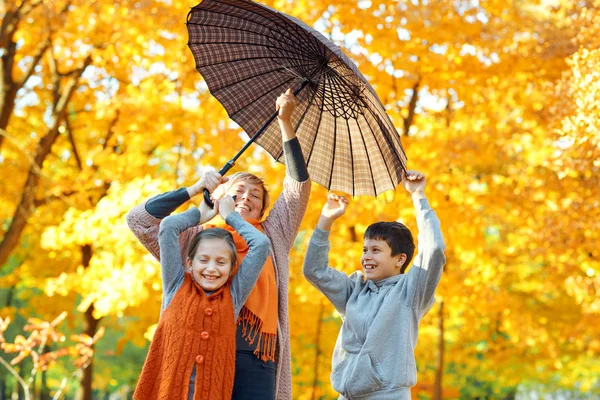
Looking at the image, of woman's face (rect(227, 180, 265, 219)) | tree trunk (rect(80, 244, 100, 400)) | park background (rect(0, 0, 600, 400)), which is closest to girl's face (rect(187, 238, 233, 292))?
woman's face (rect(227, 180, 265, 219))

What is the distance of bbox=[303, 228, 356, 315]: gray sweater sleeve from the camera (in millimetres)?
3135

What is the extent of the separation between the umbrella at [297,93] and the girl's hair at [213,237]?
2.03ft

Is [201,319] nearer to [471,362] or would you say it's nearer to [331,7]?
[331,7]

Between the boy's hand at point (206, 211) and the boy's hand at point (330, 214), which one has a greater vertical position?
the boy's hand at point (330, 214)

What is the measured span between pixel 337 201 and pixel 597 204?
475 cm

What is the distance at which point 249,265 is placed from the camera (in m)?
2.73

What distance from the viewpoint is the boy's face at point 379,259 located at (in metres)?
3.08

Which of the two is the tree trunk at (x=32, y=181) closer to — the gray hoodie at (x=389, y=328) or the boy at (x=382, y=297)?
the boy at (x=382, y=297)

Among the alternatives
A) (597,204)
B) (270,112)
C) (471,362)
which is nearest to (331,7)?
(597,204)

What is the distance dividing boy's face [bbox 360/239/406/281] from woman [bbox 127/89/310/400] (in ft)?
1.18

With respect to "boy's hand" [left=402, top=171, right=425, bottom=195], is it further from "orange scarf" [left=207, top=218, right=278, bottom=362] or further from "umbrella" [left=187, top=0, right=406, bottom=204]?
"orange scarf" [left=207, top=218, right=278, bottom=362]

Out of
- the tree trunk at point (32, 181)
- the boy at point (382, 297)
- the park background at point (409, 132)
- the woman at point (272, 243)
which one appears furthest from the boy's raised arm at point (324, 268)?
the tree trunk at point (32, 181)

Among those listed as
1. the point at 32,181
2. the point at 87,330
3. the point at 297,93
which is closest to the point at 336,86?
the point at 297,93

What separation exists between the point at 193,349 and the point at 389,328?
83cm
